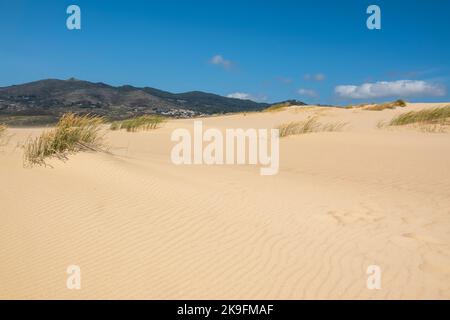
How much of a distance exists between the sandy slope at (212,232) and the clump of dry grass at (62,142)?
0.84 ft

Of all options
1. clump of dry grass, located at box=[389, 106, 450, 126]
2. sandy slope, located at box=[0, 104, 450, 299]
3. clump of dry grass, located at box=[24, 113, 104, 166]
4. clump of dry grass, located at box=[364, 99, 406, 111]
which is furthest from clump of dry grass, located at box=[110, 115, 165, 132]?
clump of dry grass, located at box=[364, 99, 406, 111]

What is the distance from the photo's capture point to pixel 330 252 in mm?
3533

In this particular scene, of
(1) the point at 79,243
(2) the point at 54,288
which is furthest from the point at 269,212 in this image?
(2) the point at 54,288

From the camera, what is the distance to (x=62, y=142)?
669 centimetres

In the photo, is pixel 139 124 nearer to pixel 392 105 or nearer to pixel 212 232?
pixel 212 232

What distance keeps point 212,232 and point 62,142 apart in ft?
13.0

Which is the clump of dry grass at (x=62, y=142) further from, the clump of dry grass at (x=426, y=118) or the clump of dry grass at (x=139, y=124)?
the clump of dry grass at (x=426, y=118)

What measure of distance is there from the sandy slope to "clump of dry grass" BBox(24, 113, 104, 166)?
0.84 feet

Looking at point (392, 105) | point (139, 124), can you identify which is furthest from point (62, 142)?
point (392, 105)

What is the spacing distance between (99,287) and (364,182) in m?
5.15

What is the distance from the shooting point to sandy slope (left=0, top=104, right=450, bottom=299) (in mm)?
2922

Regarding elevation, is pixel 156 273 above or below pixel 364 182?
below

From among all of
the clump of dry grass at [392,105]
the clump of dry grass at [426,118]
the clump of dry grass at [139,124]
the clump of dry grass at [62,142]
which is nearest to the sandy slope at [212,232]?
the clump of dry grass at [62,142]
